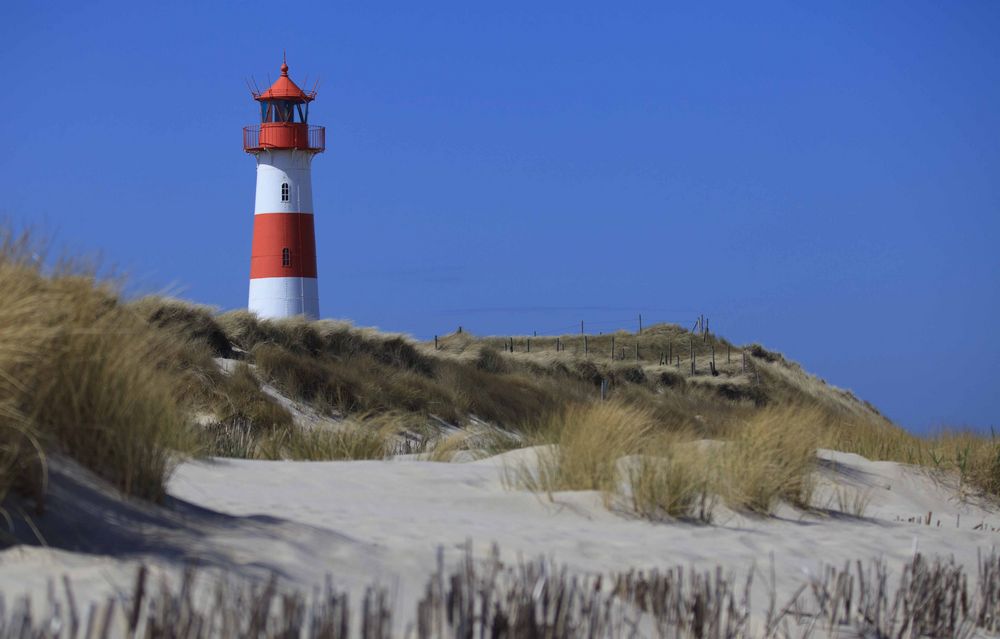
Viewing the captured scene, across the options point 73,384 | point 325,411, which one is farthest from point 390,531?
point 325,411

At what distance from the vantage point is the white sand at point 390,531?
13.4 feet

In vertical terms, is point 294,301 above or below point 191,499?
above

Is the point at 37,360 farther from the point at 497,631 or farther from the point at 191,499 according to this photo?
the point at 497,631

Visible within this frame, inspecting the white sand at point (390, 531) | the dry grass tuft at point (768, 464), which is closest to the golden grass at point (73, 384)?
the white sand at point (390, 531)

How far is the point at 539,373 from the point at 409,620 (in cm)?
2323

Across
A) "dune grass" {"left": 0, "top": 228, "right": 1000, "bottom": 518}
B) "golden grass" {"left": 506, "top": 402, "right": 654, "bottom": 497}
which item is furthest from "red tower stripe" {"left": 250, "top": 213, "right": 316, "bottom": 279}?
"golden grass" {"left": 506, "top": 402, "right": 654, "bottom": 497}

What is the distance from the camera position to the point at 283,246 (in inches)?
1128

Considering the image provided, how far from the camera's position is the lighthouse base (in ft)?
93.0

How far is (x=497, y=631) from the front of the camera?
3688mm

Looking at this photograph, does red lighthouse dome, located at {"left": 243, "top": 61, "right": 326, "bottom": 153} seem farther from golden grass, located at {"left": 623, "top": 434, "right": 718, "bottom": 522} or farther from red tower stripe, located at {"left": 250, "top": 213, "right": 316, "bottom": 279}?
golden grass, located at {"left": 623, "top": 434, "right": 718, "bottom": 522}

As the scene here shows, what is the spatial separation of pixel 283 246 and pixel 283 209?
109 centimetres

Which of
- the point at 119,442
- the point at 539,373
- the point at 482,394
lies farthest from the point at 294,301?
the point at 119,442

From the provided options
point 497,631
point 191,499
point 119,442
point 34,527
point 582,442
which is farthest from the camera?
point 582,442

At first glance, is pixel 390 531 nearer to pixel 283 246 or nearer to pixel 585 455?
pixel 585 455
